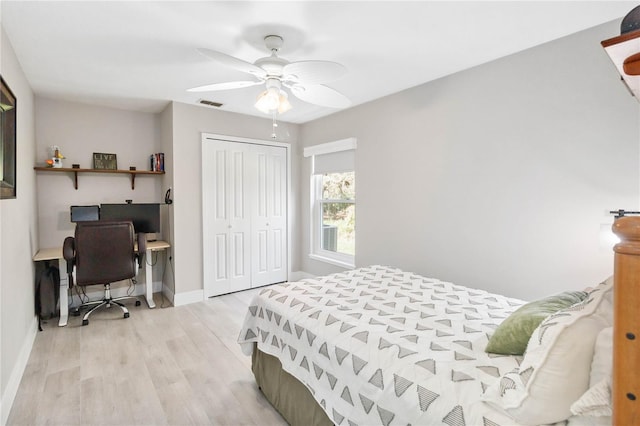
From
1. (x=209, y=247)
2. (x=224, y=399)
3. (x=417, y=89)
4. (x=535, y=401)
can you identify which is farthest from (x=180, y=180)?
(x=535, y=401)

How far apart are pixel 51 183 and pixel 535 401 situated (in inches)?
183

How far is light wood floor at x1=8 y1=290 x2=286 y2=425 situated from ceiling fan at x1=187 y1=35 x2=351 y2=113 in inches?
78.7

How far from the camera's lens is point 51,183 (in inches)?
140

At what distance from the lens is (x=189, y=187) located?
379cm

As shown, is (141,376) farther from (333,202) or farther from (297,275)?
(333,202)

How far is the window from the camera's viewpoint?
4.05 metres

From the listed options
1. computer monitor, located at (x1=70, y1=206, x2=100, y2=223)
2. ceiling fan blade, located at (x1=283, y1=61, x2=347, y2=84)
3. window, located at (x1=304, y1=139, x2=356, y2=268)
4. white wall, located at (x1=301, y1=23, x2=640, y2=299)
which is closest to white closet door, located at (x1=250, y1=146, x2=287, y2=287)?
window, located at (x1=304, y1=139, x2=356, y2=268)

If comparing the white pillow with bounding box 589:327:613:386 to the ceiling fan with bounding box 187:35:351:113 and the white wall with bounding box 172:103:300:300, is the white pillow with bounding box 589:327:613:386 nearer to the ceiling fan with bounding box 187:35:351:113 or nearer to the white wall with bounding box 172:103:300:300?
the ceiling fan with bounding box 187:35:351:113

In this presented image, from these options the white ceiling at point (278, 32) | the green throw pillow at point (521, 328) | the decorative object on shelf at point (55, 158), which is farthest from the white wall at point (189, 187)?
the green throw pillow at point (521, 328)

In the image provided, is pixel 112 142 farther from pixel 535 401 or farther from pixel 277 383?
pixel 535 401

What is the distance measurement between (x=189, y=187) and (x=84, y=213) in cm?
119

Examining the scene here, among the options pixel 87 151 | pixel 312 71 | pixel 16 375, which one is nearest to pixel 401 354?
pixel 312 71

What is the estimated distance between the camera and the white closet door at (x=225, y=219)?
3939mm

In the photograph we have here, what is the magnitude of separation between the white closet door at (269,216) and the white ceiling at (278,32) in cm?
164
